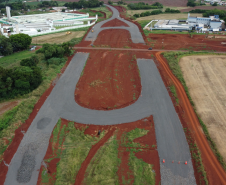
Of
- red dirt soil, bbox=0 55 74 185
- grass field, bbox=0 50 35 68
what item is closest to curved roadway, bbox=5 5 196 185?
red dirt soil, bbox=0 55 74 185

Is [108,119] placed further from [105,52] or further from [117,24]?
[117,24]

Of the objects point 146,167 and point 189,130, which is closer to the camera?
point 146,167

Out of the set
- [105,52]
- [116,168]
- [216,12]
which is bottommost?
[116,168]

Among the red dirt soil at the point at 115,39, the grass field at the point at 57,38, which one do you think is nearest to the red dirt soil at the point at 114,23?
the red dirt soil at the point at 115,39

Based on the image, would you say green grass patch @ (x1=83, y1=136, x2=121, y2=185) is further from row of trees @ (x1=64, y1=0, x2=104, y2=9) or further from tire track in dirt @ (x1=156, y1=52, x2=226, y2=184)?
row of trees @ (x1=64, y1=0, x2=104, y2=9)

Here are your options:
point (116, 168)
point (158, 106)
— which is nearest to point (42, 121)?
point (116, 168)

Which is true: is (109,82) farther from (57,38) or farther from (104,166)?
(57,38)

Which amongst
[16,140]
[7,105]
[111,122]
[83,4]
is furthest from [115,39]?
[83,4]
